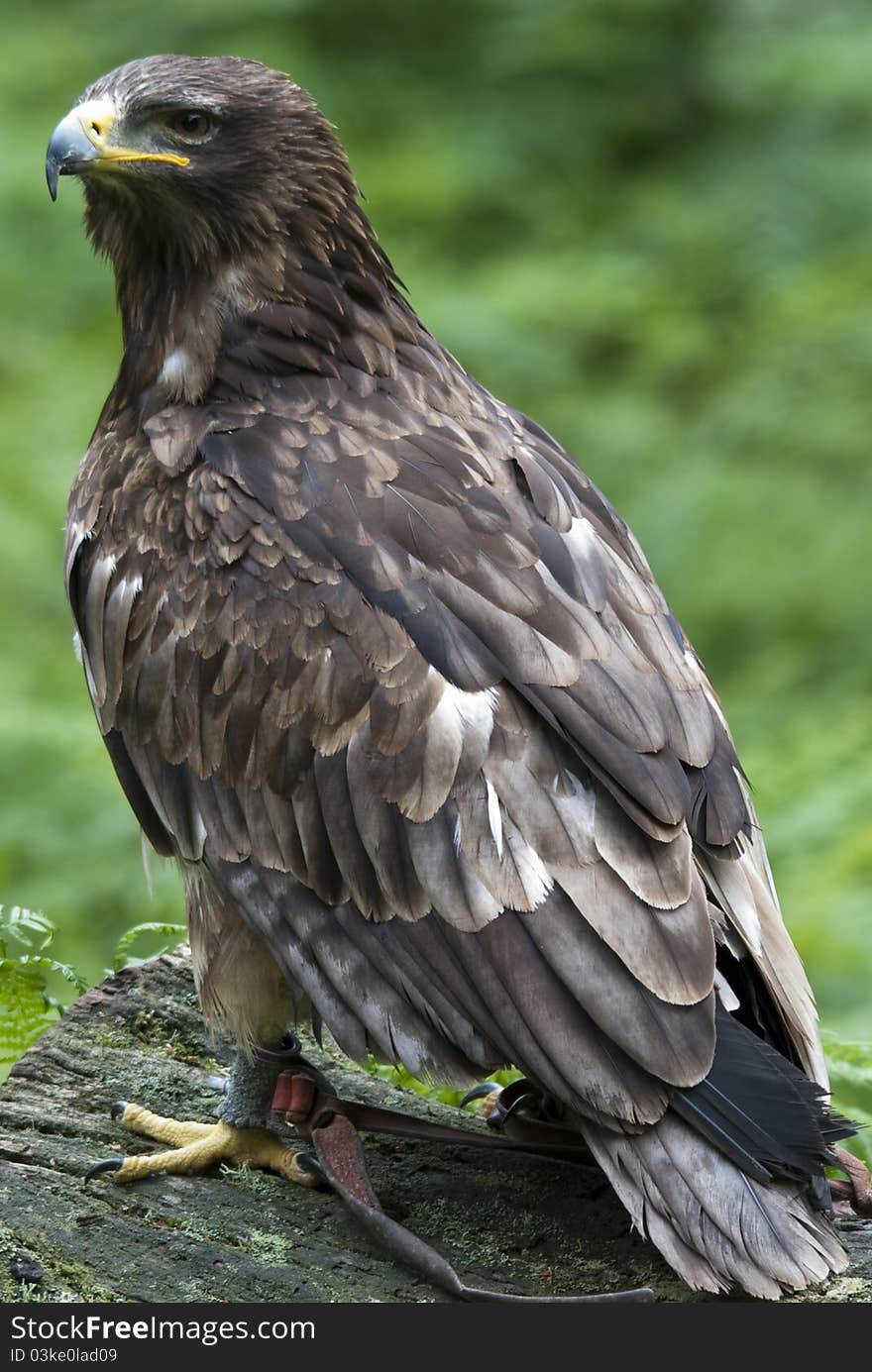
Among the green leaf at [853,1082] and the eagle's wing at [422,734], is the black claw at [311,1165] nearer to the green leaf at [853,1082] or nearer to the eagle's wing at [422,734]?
the eagle's wing at [422,734]

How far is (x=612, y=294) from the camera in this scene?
29.1ft

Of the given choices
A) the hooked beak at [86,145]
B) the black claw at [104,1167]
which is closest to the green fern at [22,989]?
the black claw at [104,1167]

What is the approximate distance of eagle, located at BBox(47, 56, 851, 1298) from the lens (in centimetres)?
350

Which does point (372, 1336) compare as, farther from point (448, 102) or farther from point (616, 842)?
point (448, 102)

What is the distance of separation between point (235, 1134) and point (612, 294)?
5681 millimetres

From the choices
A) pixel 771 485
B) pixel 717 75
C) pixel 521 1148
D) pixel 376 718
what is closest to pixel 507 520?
pixel 376 718

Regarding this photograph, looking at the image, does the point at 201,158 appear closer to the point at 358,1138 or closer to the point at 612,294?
the point at 358,1138

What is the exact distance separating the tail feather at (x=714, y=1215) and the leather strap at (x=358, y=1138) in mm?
219

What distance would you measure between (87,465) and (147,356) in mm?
Result: 291

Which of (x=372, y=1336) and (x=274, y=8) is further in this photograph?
(x=274, y=8)

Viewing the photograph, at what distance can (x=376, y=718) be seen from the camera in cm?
377

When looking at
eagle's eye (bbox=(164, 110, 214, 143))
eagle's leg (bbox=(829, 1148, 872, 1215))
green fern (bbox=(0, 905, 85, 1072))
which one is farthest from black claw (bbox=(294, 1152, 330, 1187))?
eagle's eye (bbox=(164, 110, 214, 143))

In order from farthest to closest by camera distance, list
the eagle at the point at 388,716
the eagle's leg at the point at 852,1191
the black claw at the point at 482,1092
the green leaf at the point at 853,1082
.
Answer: the black claw at the point at 482,1092
the green leaf at the point at 853,1082
the eagle's leg at the point at 852,1191
the eagle at the point at 388,716

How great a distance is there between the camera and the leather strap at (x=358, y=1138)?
360cm
